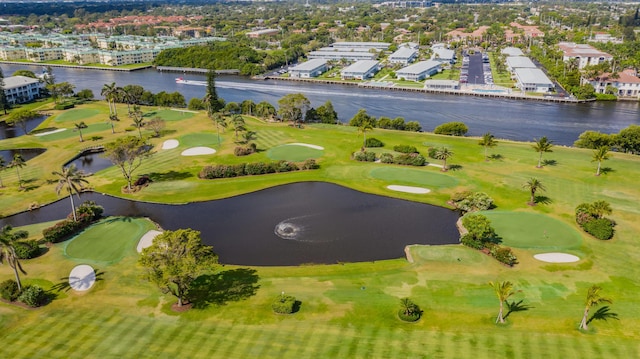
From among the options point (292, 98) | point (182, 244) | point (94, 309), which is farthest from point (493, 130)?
point (94, 309)

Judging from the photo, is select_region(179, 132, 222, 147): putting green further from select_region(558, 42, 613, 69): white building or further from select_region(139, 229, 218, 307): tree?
select_region(558, 42, 613, 69): white building

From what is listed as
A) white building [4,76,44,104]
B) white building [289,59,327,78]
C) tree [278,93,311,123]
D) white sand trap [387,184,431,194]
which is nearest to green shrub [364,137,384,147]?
tree [278,93,311,123]

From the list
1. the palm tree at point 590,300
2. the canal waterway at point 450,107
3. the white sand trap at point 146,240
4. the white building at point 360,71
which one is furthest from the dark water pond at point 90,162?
the white building at point 360,71

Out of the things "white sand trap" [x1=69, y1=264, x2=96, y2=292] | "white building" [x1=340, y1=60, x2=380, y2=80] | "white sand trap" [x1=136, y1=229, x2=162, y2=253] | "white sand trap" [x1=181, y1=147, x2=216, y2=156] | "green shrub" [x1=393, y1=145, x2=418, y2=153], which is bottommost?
"white sand trap" [x1=69, y1=264, x2=96, y2=292]

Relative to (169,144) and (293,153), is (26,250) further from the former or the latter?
(293,153)

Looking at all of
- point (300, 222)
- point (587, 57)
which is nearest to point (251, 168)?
point (300, 222)
